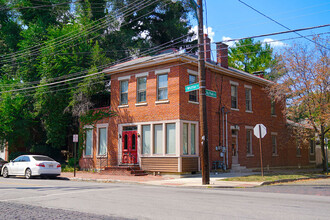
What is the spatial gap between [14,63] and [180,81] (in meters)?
19.6

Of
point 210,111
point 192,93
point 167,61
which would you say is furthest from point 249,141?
point 167,61

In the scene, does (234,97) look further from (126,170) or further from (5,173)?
(5,173)

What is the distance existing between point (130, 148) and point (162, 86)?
5118 mm

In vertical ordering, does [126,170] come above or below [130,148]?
below

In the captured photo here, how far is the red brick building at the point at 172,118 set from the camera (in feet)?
71.6

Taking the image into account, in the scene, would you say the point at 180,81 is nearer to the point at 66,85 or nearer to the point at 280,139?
the point at 66,85

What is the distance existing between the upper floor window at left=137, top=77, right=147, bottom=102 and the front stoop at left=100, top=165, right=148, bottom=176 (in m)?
4.89

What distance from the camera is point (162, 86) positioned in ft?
74.6

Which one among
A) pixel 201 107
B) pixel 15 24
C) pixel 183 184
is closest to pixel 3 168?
pixel 183 184

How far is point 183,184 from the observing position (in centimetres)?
1698

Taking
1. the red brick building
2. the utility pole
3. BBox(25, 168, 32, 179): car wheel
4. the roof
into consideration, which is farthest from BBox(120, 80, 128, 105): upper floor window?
the utility pole

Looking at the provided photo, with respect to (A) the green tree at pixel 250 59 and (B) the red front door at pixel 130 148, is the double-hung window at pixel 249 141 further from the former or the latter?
(A) the green tree at pixel 250 59

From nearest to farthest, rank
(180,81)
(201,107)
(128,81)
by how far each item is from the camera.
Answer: (201,107), (180,81), (128,81)

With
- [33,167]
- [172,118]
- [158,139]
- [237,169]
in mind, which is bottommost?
[237,169]
